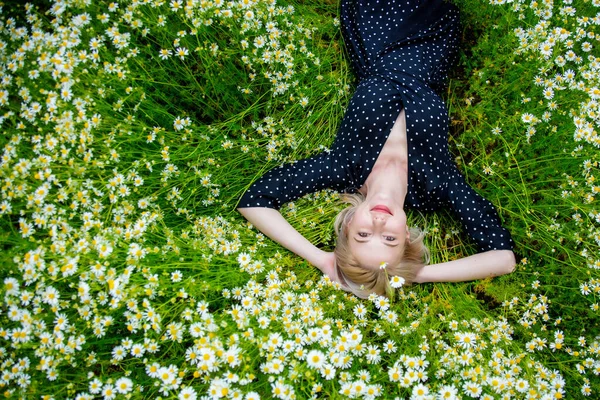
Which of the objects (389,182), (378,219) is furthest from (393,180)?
(378,219)

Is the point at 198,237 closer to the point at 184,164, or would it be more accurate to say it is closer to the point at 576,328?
the point at 184,164

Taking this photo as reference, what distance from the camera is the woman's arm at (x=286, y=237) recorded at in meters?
3.44

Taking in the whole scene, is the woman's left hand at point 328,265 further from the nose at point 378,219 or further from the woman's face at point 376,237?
the nose at point 378,219

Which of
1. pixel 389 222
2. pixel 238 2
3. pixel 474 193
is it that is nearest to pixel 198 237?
pixel 389 222

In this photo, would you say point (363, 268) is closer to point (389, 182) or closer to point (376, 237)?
point (376, 237)

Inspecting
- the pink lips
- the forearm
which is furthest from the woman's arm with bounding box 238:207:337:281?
the pink lips

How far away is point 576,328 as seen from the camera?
3.36 meters

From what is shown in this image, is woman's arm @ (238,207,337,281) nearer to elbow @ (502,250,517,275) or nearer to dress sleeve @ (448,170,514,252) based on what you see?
dress sleeve @ (448,170,514,252)

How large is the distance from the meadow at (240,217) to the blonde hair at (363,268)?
12cm

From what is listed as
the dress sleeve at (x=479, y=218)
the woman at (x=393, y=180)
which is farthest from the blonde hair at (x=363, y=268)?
the dress sleeve at (x=479, y=218)

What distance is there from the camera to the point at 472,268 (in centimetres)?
343

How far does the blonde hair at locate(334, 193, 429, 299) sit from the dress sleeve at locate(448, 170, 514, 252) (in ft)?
1.14

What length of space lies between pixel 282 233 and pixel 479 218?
145cm

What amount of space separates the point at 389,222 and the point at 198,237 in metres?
1.33
